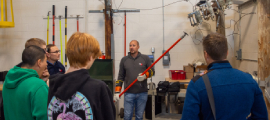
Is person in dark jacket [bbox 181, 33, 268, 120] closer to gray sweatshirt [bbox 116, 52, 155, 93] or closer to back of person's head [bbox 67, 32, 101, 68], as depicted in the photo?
back of person's head [bbox 67, 32, 101, 68]

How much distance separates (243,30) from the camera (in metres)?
3.81

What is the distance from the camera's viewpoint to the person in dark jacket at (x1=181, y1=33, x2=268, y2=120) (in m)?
1.18

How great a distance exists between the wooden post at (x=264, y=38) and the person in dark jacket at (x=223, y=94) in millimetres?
1739

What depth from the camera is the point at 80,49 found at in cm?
105

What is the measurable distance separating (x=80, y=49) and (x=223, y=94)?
2.79ft

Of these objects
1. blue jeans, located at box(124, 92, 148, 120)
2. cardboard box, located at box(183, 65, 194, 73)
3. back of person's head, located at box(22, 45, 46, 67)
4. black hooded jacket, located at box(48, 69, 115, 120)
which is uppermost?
back of person's head, located at box(22, 45, 46, 67)

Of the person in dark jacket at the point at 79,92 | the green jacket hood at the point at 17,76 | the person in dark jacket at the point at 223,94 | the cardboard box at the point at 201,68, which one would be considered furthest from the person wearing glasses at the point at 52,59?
the cardboard box at the point at 201,68

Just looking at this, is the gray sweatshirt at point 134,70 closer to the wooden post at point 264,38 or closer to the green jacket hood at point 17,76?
the wooden post at point 264,38

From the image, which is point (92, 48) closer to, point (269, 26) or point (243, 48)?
point (269, 26)

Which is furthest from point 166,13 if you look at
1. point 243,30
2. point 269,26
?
point 269,26

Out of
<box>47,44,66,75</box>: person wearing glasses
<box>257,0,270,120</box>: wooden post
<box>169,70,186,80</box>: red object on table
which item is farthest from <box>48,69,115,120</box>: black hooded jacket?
<box>169,70,186,80</box>: red object on table

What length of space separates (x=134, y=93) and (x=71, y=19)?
242cm

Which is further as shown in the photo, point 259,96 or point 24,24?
point 24,24

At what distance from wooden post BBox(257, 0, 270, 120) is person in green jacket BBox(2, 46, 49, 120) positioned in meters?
2.72
